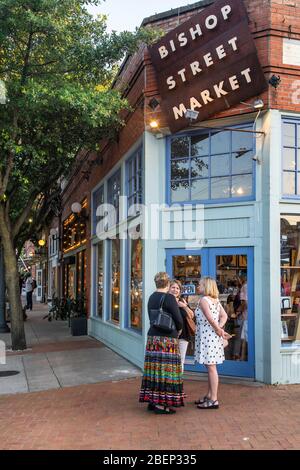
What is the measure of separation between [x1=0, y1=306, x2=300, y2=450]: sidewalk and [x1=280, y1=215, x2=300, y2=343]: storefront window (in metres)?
0.98

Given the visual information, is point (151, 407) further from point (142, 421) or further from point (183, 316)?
point (183, 316)

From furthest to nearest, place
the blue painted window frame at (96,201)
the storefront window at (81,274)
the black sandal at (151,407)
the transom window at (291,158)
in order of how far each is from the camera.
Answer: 1. the storefront window at (81,274)
2. the blue painted window frame at (96,201)
3. the transom window at (291,158)
4. the black sandal at (151,407)

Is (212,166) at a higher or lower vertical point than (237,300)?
higher

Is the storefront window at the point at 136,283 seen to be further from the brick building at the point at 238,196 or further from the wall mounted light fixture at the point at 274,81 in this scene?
the wall mounted light fixture at the point at 274,81

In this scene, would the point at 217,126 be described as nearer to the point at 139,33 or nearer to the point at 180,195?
the point at 180,195

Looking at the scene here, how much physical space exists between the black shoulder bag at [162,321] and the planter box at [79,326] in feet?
28.2

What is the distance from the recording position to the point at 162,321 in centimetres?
596

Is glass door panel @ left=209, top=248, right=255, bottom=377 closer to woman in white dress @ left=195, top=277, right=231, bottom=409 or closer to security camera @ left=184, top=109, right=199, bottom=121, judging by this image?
woman in white dress @ left=195, top=277, right=231, bottom=409

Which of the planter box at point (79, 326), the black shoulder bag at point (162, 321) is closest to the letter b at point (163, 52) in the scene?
the black shoulder bag at point (162, 321)

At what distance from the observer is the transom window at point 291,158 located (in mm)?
7859

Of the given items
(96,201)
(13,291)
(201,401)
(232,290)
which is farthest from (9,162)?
(201,401)

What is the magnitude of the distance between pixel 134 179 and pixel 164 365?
499cm

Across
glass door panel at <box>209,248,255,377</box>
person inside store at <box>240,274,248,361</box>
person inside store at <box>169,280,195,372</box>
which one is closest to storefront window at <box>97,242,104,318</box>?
glass door panel at <box>209,248,255,377</box>

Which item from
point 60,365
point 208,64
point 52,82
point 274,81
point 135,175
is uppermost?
point 52,82
